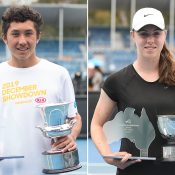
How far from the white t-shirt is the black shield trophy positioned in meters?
0.24

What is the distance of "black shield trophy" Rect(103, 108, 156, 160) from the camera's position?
183 cm

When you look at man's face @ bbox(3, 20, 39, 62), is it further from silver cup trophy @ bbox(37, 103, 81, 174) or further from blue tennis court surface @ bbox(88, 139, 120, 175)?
blue tennis court surface @ bbox(88, 139, 120, 175)

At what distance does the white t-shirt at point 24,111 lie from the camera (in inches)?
73.9

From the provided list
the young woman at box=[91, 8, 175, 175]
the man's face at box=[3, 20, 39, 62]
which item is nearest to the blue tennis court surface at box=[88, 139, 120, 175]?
the young woman at box=[91, 8, 175, 175]

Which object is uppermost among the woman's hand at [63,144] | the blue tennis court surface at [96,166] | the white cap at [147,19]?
the white cap at [147,19]

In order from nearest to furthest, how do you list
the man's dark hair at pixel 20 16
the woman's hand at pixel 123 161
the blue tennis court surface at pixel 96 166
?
1. the woman's hand at pixel 123 161
2. the man's dark hair at pixel 20 16
3. the blue tennis court surface at pixel 96 166

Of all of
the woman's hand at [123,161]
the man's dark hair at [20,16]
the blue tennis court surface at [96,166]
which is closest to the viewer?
the woman's hand at [123,161]

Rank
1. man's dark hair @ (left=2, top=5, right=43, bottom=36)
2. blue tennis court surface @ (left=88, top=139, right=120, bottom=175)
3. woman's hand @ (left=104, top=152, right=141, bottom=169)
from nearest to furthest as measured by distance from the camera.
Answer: woman's hand @ (left=104, top=152, right=141, bottom=169) → man's dark hair @ (left=2, top=5, right=43, bottom=36) → blue tennis court surface @ (left=88, top=139, right=120, bottom=175)

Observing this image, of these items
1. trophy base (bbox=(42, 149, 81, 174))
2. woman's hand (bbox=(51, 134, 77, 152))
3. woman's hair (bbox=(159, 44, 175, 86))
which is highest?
woman's hair (bbox=(159, 44, 175, 86))

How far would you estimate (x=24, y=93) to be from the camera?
1880mm

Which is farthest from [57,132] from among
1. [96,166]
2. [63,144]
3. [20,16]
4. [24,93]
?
[96,166]

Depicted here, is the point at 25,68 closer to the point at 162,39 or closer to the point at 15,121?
the point at 15,121

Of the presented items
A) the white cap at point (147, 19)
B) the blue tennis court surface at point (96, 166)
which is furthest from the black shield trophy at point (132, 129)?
the blue tennis court surface at point (96, 166)

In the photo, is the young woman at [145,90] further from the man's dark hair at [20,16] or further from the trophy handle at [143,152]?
the man's dark hair at [20,16]
